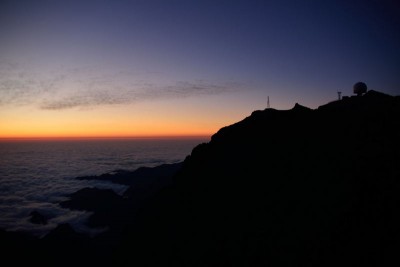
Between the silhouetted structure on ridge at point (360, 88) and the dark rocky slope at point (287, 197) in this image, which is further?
the silhouetted structure on ridge at point (360, 88)

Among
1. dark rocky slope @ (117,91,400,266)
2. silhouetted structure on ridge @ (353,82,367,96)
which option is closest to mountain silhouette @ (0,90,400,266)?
dark rocky slope @ (117,91,400,266)

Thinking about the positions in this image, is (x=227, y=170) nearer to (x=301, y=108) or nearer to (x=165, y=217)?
(x=165, y=217)

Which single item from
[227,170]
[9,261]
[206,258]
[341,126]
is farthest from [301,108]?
[9,261]

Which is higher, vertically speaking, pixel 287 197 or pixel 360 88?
pixel 360 88

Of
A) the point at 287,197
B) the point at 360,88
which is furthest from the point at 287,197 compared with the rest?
the point at 360,88

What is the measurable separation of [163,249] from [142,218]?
5.22 m

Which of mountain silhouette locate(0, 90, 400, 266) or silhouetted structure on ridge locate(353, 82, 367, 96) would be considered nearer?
mountain silhouette locate(0, 90, 400, 266)

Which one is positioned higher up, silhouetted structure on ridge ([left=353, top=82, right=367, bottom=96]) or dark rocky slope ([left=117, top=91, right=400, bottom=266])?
silhouetted structure on ridge ([left=353, top=82, right=367, bottom=96])

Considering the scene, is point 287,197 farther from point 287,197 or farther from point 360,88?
point 360,88

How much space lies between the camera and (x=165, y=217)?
18109 millimetres

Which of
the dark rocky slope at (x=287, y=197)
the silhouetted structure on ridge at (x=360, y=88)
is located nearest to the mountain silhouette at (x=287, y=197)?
the dark rocky slope at (x=287, y=197)

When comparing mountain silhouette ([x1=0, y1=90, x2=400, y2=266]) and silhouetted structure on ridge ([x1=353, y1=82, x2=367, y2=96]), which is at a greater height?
silhouetted structure on ridge ([x1=353, y1=82, x2=367, y2=96])

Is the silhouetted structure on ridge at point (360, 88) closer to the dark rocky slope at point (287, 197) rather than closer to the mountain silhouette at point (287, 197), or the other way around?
the dark rocky slope at point (287, 197)

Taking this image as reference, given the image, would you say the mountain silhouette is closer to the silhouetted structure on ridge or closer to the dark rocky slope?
the dark rocky slope
